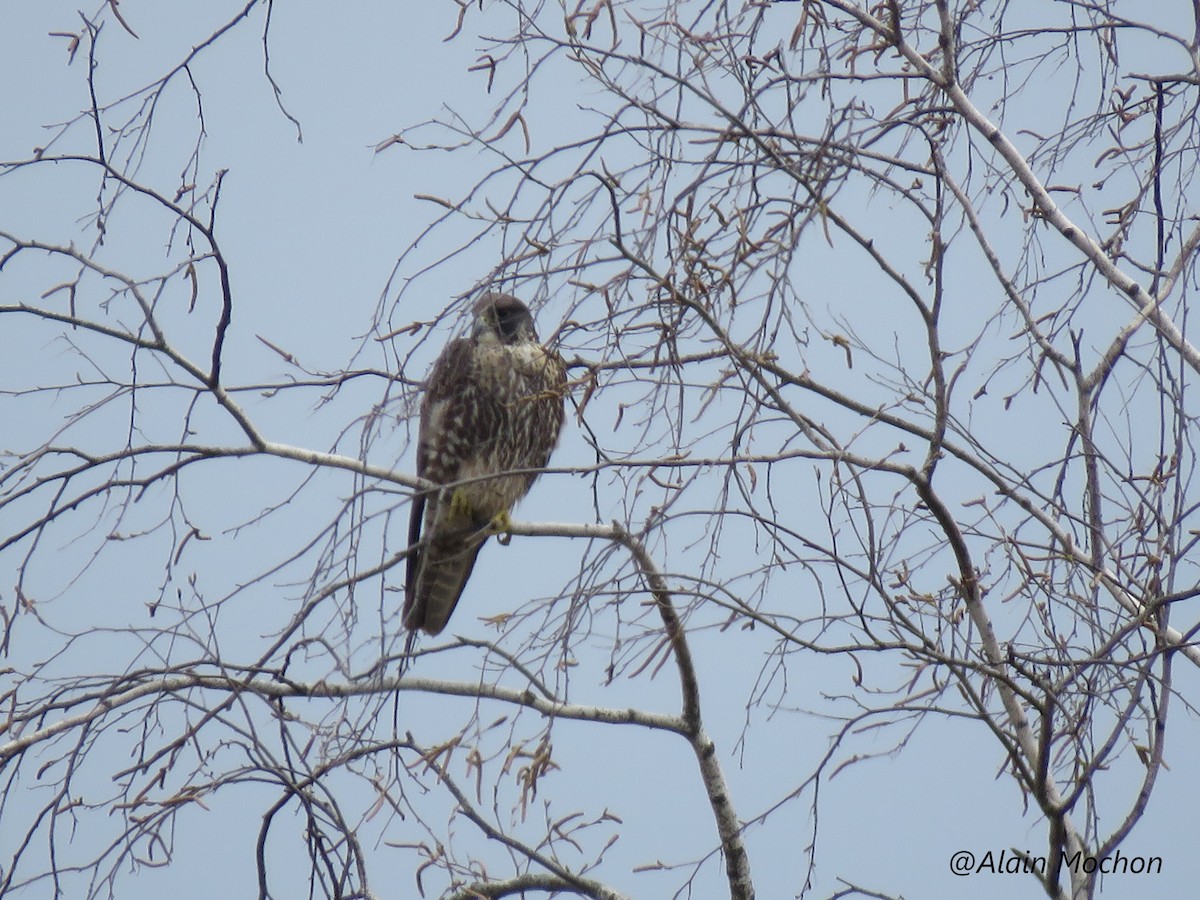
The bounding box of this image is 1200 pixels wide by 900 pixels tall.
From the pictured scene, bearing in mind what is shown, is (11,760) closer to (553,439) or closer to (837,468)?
(837,468)

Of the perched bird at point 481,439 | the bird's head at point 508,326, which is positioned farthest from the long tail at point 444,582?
the bird's head at point 508,326

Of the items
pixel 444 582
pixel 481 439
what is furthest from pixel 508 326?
pixel 444 582

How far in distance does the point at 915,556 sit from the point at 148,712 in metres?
1.56

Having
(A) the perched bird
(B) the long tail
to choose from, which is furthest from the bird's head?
(B) the long tail

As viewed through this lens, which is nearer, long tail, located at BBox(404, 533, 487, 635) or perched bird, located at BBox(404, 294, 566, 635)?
perched bird, located at BBox(404, 294, 566, 635)

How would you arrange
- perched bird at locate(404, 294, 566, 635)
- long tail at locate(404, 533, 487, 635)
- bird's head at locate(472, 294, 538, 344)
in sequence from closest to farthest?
bird's head at locate(472, 294, 538, 344) → perched bird at locate(404, 294, 566, 635) → long tail at locate(404, 533, 487, 635)

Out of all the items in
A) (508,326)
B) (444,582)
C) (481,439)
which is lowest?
(444,582)

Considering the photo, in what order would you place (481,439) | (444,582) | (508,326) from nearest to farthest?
(508,326) → (481,439) → (444,582)

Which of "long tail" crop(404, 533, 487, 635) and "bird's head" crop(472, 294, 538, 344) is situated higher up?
"bird's head" crop(472, 294, 538, 344)

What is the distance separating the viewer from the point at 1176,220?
9.17ft

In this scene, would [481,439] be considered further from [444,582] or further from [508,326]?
[444,582]

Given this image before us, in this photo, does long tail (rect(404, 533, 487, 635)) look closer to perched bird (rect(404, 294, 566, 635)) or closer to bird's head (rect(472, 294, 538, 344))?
perched bird (rect(404, 294, 566, 635))

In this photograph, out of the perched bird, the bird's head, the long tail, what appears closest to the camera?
the bird's head

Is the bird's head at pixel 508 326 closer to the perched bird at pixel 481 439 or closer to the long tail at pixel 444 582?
the perched bird at pixel 481 439
